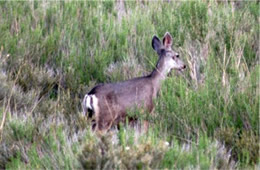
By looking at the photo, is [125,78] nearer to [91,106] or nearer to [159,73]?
[159,73]

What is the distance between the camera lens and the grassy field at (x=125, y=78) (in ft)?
16.2

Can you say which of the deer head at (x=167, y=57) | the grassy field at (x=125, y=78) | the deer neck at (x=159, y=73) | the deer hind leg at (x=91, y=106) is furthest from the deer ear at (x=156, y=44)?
the deer hind leg at (x=91, y=106)

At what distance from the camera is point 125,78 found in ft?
26.3

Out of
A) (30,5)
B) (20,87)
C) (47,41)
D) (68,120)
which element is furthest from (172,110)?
(30,5)

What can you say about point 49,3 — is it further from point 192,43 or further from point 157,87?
point 157,87

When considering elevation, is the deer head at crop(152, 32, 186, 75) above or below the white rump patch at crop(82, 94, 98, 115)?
above

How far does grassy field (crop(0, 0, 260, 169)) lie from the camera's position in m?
4.94

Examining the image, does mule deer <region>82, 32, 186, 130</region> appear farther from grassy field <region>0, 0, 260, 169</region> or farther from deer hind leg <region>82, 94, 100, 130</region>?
grassy field <region>0, 0, 260, 169</region>

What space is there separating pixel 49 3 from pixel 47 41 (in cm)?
164

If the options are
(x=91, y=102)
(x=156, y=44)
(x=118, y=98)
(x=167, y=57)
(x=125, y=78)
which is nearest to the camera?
(x=91, y=102)

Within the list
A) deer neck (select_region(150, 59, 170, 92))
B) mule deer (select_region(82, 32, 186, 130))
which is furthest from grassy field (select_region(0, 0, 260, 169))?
mule deer (select_region(82, 32, 186, 130))

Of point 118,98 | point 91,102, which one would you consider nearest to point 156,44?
Result: point 118,98

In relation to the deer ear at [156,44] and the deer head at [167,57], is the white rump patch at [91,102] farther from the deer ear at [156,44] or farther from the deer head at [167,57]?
the deer ear at [156,44]

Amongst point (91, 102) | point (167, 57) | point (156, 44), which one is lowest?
point (91, 102)
